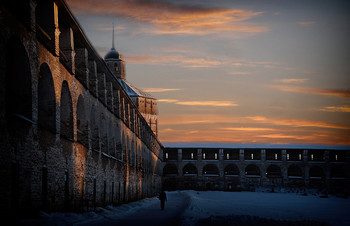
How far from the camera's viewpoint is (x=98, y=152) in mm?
21969

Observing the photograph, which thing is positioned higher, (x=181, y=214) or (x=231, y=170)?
(x=181, y=214)

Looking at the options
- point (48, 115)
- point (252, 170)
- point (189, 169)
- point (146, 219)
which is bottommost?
point (252, 170)

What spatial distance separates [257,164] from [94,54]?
58.7 metres

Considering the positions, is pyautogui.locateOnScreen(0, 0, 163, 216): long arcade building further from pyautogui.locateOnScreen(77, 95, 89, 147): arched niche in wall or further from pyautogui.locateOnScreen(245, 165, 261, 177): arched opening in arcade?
pyautogui.locateOnScreen(245, 165, 261, 177): arched opening in arcade

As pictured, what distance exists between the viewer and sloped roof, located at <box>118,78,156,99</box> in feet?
254

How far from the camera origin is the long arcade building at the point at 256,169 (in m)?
75.1

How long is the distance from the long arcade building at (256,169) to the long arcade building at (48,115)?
52855 mm

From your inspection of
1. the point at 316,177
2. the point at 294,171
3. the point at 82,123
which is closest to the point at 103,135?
the point at 82,123

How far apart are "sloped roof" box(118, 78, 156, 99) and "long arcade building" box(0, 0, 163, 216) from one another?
52680 millimetres

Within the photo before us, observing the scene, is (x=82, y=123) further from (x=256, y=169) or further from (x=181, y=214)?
(x=256, y=169)

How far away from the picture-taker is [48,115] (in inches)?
597

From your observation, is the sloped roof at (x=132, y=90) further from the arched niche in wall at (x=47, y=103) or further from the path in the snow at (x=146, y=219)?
the arched niche in wall at (x=47, y=103)

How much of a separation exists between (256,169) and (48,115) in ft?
218

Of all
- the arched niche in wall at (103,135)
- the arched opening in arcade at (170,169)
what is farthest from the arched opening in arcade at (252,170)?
the arched niche in wall at (103,135)
